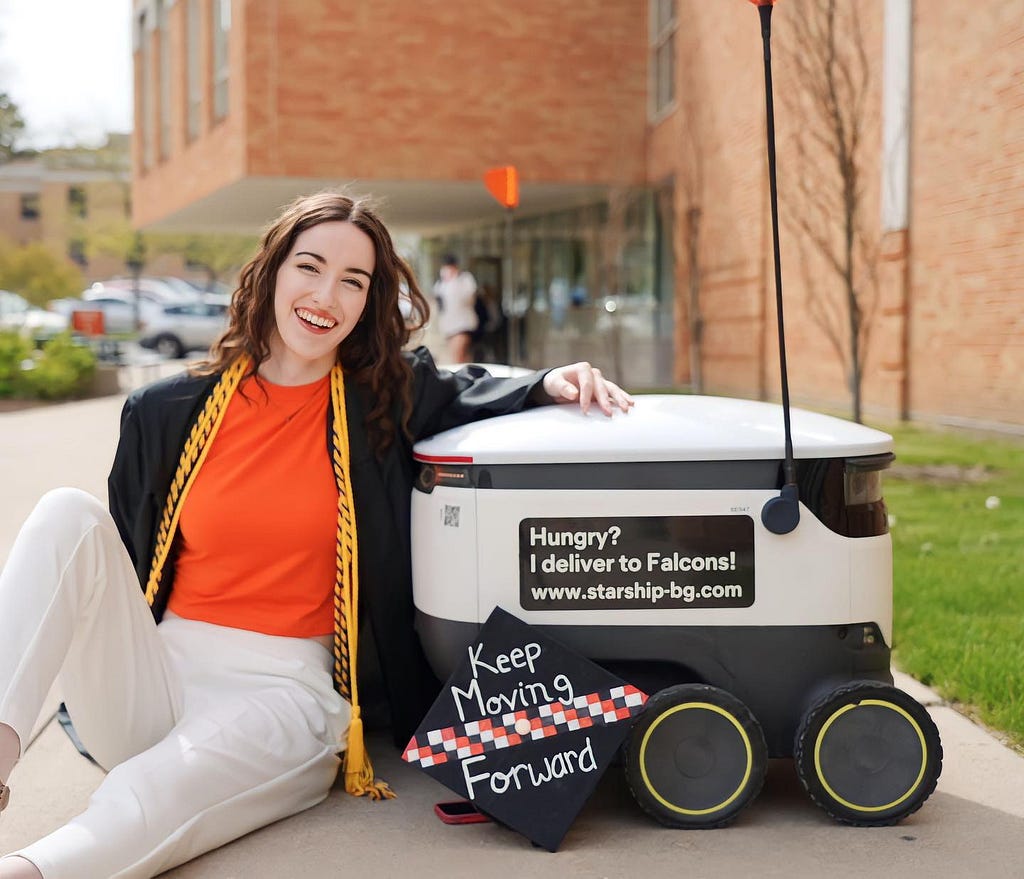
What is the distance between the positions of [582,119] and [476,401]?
61.8 ft

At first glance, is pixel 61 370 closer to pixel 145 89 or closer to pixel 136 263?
pixel 145 89

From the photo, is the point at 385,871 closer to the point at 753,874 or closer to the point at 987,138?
the point at 753,874

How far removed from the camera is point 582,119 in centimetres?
2145

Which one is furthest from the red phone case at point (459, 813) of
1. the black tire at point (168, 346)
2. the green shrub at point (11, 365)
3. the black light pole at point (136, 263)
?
the black light pole at point (136, 263)

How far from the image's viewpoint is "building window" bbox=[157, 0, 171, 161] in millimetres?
30984

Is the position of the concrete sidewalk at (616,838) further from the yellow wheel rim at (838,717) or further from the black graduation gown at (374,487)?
the black graduation gown at (374,487)

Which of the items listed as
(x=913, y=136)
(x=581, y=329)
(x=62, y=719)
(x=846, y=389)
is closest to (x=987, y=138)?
(x=913, y=136)

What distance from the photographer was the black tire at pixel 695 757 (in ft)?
9.50

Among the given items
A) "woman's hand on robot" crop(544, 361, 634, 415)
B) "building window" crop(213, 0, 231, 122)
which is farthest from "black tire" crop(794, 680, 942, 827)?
"building window" crop(213, 0, 231, 122)

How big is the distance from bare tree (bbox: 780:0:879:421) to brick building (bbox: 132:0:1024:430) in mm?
90

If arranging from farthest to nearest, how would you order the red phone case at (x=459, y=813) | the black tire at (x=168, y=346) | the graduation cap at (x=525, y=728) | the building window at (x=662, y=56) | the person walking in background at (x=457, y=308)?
the black tire at (x=168, y=346) → the building window at (x=662, y=56) → the person walking in background at (x=457, y=308) → the red phone case at (x=459, y=813) → the graduation cap at (x=525, y=728)

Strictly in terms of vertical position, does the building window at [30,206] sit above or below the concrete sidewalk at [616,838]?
above

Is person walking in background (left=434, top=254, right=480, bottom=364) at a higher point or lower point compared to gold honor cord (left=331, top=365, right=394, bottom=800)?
higher

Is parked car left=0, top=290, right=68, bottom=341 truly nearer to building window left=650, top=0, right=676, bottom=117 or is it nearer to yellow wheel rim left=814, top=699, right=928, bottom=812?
building window left=650, top=0, right=676, bottom=117
